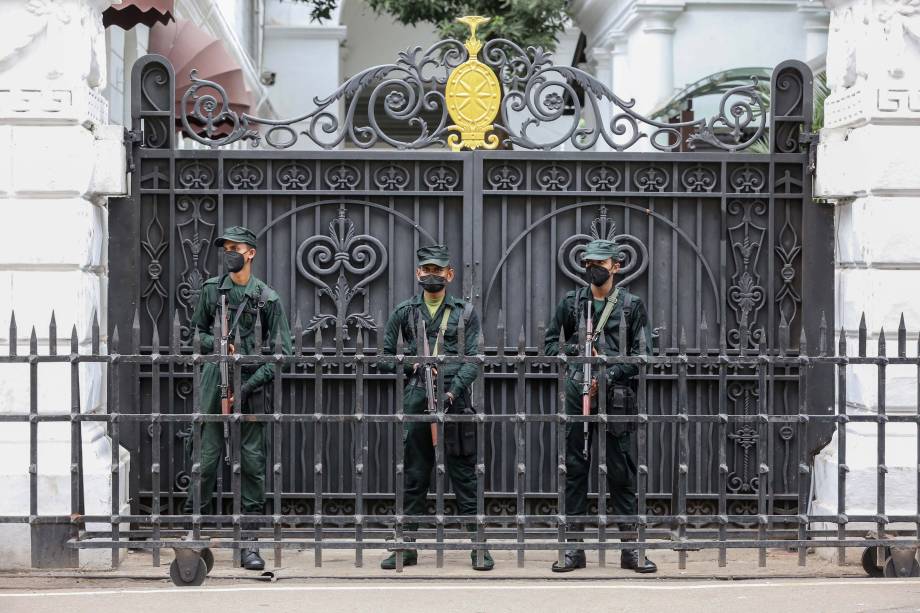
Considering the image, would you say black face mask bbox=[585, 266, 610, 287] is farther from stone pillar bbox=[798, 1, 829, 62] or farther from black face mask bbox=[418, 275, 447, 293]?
stone pillar bbox=[798, 1, 829, 62]

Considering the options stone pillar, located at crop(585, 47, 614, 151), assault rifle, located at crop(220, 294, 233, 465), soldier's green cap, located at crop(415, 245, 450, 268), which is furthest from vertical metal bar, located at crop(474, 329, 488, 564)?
stone pillar, located at crop(585, 47, 614, 151)

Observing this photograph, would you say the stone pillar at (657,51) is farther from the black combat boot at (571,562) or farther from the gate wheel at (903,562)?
the gate wheel at (903,562)

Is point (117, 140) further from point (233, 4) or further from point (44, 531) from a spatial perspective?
point (233, 4)

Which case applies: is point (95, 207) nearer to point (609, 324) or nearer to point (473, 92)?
point (473, 92)

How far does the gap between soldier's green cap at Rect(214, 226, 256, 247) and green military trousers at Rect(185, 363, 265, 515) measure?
2.57 ft

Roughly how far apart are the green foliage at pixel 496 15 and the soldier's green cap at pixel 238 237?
9321mm

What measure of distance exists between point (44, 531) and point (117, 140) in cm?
248

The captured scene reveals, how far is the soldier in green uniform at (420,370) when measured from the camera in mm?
8164

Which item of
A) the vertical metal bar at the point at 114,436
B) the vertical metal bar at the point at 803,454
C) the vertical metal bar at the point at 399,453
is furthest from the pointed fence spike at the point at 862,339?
the vertical metal bar at the point at 114,436

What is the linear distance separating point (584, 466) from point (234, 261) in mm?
2495

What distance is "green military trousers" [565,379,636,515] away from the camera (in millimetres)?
8195

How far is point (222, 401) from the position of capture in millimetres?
8070

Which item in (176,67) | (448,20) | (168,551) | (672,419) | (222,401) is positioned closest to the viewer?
(672,419)

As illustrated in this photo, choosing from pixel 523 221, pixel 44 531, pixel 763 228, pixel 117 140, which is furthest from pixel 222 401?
pixel 763 228
